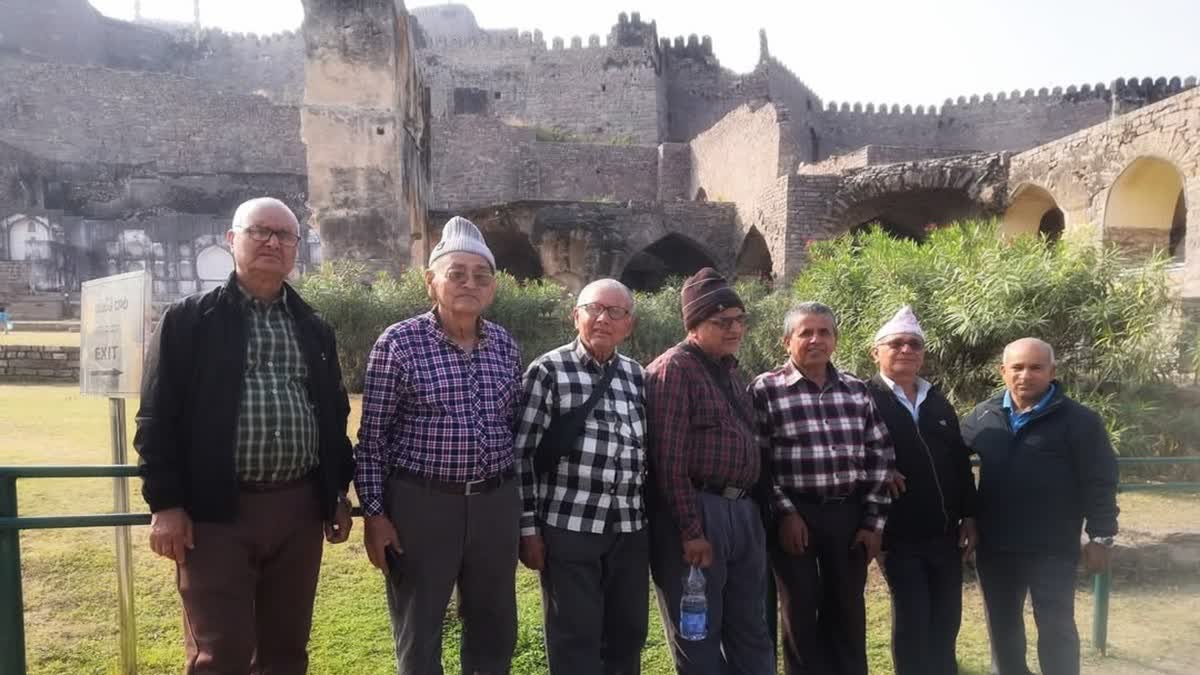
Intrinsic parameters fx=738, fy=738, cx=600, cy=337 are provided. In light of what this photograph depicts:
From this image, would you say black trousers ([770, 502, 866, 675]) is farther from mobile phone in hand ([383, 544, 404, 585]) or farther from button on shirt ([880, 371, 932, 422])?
mobile phone in hand ([383, 544, 404, 585])

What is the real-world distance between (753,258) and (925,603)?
1482 centimetres

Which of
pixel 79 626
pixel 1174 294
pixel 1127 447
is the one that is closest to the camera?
pixel 79 626

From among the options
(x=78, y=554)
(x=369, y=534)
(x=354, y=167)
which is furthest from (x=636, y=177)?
(x=369, y=534)

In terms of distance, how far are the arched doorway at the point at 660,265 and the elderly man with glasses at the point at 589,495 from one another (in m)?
16.3

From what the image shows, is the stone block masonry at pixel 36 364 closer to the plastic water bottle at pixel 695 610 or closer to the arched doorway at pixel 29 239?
the plastic water bottle at pixel 695 610

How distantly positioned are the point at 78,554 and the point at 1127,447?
751 centimetres

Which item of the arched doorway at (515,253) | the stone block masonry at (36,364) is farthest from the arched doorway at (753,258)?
the stone block masonry at (36,364)

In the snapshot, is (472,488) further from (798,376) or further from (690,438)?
(798,376)

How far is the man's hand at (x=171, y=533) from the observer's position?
191cm

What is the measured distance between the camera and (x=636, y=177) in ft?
81.0

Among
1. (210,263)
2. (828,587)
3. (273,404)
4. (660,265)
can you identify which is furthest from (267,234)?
(210,263)

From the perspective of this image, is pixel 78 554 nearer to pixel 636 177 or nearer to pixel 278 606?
pixel 278 606

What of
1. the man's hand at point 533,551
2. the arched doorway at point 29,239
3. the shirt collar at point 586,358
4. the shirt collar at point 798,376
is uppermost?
the arched doorway at point 29,239

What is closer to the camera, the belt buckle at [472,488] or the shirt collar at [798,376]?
the belt buckle at [472,488]
